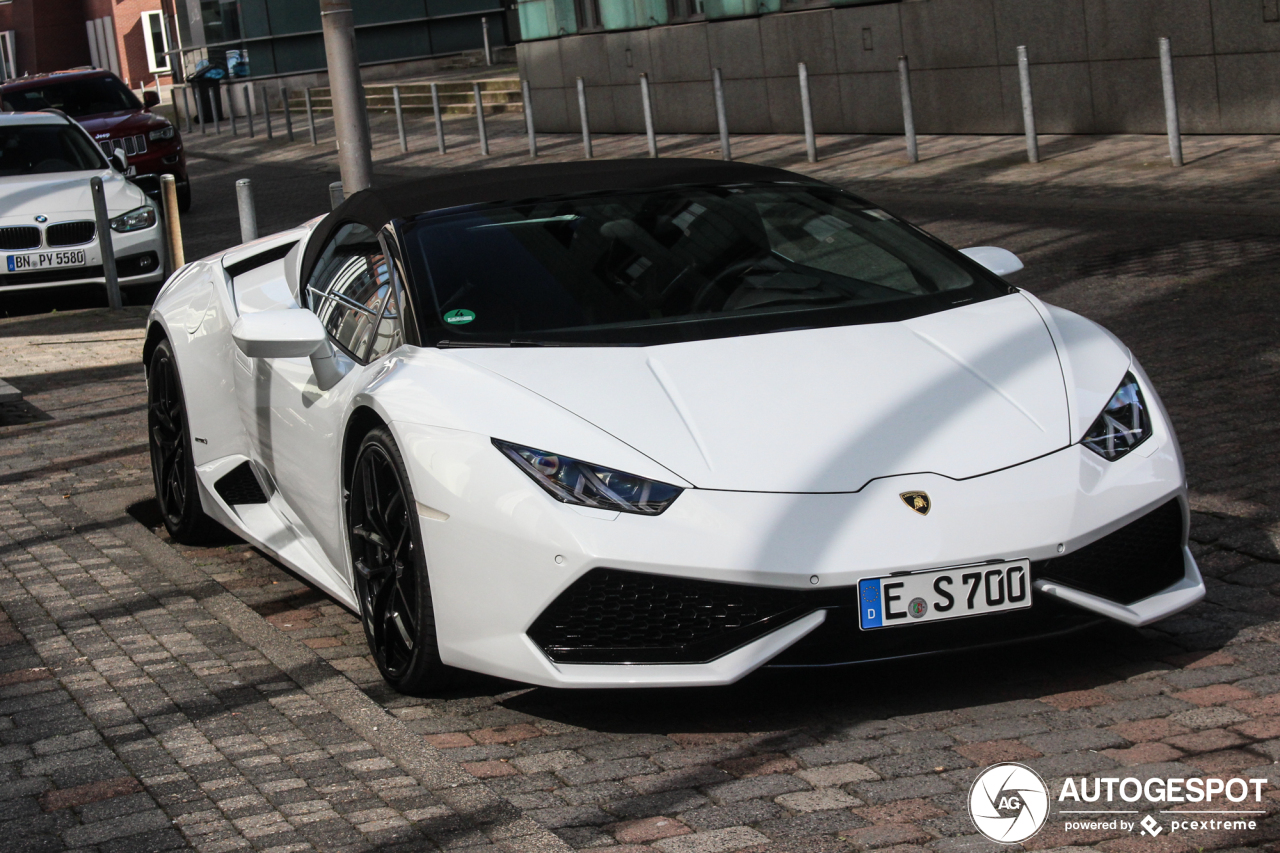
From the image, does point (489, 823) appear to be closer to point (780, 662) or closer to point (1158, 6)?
point (780, 662)

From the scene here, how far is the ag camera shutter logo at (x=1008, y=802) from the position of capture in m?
3.25

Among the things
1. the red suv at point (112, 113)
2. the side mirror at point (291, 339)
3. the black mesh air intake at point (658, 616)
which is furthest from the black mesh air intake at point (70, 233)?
the black mesh air intake at point (658, 616)

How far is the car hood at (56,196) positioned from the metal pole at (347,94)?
4.71m

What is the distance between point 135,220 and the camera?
13680 mm

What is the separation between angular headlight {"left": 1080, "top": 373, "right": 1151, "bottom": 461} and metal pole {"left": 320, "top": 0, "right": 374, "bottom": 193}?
6.08 meters

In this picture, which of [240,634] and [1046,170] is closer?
[240,634]

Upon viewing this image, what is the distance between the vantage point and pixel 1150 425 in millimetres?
4238

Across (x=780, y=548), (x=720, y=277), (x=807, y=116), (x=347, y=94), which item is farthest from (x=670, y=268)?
(x=807, y=116)

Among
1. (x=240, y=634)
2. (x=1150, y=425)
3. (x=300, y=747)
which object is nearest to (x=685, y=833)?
(x=300, y=747)

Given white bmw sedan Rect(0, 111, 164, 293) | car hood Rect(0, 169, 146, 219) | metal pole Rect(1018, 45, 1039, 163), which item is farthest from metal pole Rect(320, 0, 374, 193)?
metal pole Rect(1018, 45, 1039, 163)

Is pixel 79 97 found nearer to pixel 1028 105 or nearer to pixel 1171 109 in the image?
pixel 1028 105

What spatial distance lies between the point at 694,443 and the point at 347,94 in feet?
20.3

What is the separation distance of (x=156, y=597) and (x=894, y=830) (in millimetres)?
3088

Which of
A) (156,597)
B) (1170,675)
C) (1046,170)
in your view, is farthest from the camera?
(1046,170)
